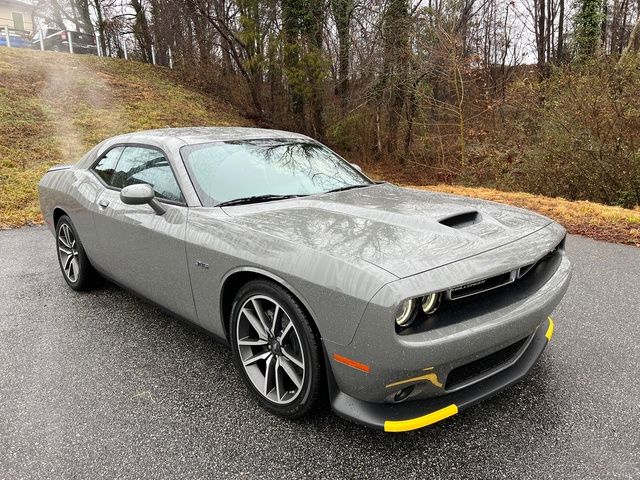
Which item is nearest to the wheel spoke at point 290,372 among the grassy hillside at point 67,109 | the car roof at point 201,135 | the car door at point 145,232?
the car door at point 145,232

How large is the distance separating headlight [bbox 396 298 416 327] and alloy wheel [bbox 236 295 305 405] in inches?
20.3

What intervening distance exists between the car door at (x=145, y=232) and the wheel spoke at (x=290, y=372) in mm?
748

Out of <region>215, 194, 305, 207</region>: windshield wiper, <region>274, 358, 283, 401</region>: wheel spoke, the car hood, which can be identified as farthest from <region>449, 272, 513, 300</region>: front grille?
<region>215, 194, 305, 207</region>: windshield wiper

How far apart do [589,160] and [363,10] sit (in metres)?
9.76

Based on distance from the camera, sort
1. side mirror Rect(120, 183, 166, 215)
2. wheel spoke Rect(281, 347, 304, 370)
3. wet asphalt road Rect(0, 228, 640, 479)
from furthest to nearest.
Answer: side mirror Rect(120, 183, 166, 215) → wheel spoke Rect(281, 347, 304, 370) → wet asphalt road Rect(0, 228, 640, 479)

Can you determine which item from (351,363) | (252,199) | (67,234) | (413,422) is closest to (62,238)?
(67,234)

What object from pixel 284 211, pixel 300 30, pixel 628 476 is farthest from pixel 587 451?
pixel 300 30

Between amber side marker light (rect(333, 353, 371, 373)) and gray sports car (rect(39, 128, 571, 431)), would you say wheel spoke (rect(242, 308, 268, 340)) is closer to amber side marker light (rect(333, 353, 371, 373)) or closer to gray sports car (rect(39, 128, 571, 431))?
gray sports car (rect(39, 128, 571, 431))

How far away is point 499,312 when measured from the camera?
2133mm

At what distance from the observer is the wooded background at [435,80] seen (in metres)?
9.30

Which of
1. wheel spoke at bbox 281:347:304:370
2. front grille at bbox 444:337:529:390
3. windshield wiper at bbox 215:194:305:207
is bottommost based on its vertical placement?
front grille at bbox 444:337:529:390

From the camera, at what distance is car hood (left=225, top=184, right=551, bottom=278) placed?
209 cm

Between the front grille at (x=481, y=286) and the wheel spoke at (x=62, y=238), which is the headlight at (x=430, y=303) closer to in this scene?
the front grille at (x=481, y=286)

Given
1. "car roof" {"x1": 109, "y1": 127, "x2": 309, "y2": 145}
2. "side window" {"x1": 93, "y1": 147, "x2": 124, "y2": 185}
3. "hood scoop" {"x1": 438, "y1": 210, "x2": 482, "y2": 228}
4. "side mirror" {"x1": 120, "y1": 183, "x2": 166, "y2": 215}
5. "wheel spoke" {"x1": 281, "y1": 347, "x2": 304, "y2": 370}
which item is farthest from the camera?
"side window" {"x1": 93, "y1": 147, "x2": 124, "y2": 185}
